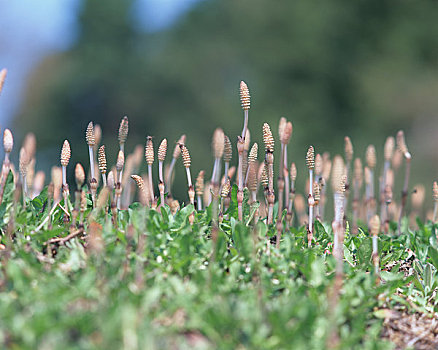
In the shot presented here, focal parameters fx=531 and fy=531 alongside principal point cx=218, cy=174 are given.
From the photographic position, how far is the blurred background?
18.4m

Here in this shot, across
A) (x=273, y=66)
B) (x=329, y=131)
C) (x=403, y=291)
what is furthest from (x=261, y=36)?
(x=403, y=291)

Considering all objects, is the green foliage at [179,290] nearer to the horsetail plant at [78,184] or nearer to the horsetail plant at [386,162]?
the horsetail plant at [78,184]

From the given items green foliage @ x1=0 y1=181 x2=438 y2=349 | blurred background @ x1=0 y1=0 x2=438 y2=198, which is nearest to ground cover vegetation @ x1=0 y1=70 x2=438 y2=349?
green foliage @ x1=0 y1=181 x2=438 y2=349

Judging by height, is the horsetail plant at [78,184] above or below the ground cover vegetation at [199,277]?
above

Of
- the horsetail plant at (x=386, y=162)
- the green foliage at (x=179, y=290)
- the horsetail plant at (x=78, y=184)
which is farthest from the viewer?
the horsetail plant at (x=386, y=162)

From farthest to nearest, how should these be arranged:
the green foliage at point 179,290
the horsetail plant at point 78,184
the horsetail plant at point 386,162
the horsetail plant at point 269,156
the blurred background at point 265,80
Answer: the blurred background at point 265,80, the horsetail plant at point 386,162, the horsetail plant at point 269,156, the horsetail plant at point 78,184, the green foliage at point 179,290

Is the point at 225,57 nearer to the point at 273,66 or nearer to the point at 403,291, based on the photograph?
the point at 273,66

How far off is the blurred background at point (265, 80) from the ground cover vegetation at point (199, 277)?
14.2 meters

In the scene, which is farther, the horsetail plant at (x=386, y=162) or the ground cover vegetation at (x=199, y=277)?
the horsetail plant at (x=386, y=162)

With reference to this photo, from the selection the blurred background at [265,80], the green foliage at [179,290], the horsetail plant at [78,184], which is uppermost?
the blurred background at [265,80]

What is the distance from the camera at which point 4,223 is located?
2641 millimetres

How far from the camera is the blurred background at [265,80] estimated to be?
18.4m

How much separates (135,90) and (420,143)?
13.4 metres

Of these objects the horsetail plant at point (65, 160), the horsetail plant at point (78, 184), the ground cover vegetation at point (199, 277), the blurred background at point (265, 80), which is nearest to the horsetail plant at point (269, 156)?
the ground cover vegetation at point (199, 277)
